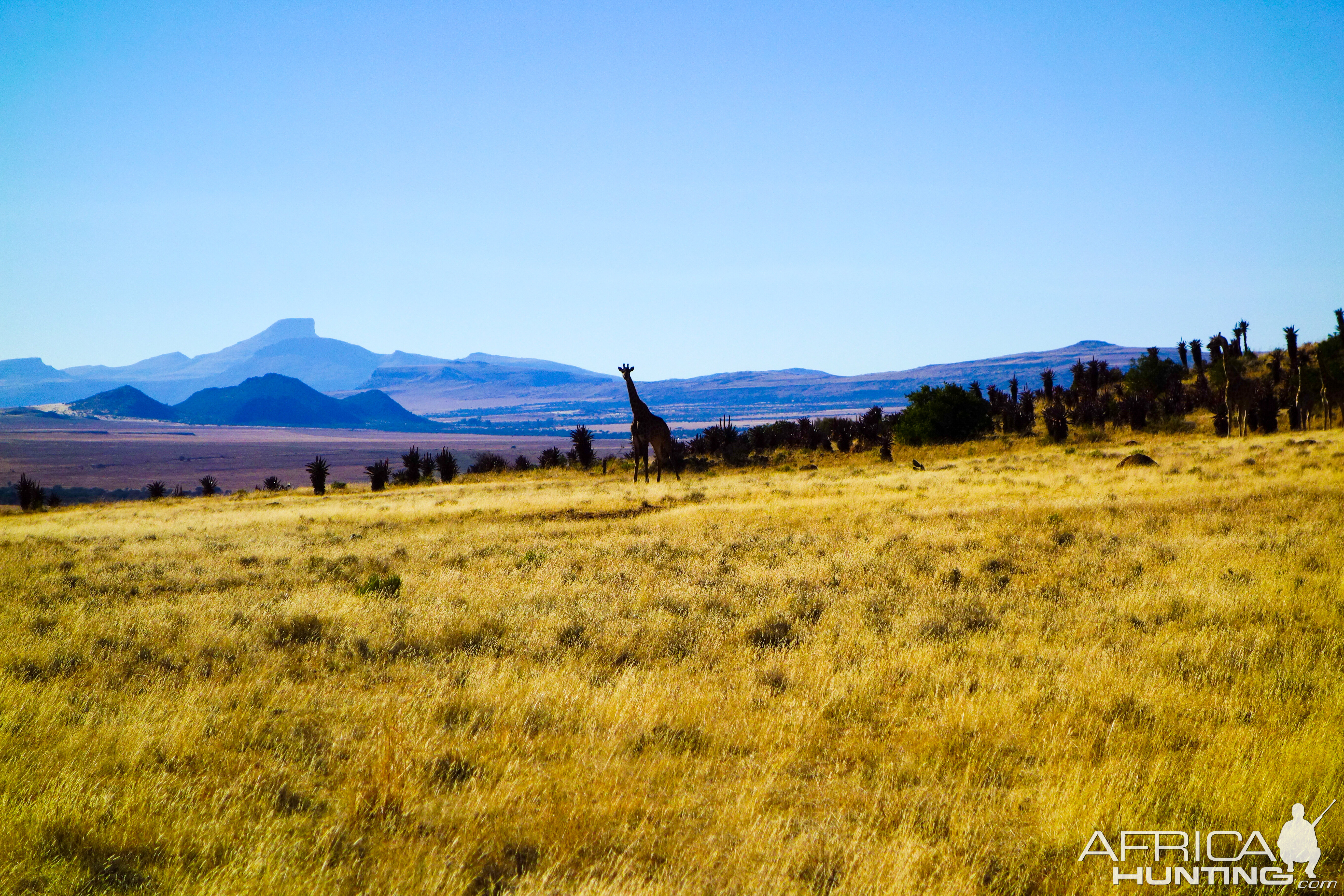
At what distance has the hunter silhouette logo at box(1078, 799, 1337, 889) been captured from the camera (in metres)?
3.77

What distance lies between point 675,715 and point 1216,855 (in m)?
3.23

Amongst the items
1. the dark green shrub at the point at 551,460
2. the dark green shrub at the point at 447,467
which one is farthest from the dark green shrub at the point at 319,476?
the dark green shrub at the point at 551,460

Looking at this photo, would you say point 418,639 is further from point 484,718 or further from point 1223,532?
point 1223,532

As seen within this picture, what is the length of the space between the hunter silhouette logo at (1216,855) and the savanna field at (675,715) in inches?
4.2

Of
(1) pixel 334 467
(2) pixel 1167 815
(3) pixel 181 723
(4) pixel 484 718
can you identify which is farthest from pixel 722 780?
(1) pixel 334 467

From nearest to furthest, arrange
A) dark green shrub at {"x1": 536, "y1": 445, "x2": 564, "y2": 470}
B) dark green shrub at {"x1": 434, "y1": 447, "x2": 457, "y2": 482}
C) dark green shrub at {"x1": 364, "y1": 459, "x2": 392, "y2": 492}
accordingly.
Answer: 1. dark green shrub at {"x1": 364, "y1": 459, "x2": 392, "y2": 492}
2. dark green shrub at {"x1": 434, "y1": 447, "x2": 457, "y2": 482}
3. dark green shrub at {"x1": 536, "y1": 445, "x2": 564, "y2": 470}

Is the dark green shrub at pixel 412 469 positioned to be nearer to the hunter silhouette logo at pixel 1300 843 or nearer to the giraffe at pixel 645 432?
the giraffe at pixel 645 432

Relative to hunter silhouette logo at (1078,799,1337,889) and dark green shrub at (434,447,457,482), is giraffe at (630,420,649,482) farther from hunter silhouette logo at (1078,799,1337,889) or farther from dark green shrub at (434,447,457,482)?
hunter silhouette logo at (1078,799,1337,889)

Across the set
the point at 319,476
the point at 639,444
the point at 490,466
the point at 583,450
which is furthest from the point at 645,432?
the point at 490,466

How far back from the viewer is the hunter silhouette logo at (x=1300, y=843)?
382 cm

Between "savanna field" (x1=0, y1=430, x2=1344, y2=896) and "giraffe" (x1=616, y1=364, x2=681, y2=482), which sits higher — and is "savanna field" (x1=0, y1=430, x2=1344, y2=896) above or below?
below

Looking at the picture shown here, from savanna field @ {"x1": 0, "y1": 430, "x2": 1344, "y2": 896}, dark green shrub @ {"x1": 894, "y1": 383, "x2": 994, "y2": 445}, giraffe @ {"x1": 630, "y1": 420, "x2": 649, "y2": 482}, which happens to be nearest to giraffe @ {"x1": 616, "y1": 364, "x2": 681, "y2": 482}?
giraffe @ {"x1": 630, "y1": 420, "x2": 649, "y2": 482}

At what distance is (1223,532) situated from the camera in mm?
12492

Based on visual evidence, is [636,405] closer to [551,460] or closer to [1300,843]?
[551,460]
